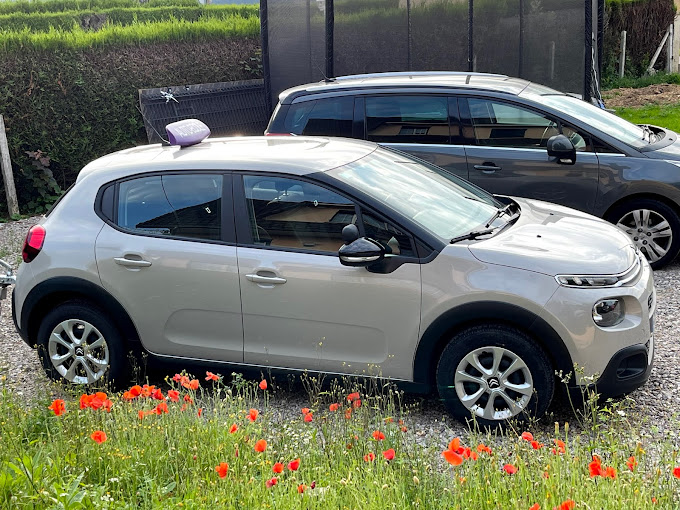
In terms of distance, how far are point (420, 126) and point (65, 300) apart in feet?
13.3

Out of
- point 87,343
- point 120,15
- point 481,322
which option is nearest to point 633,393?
point 481,322

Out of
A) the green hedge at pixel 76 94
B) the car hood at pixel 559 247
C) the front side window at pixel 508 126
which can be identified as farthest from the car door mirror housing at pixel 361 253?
the green hedge at pixel 76 94

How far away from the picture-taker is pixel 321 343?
16.8ft

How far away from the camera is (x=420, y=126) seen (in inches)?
342

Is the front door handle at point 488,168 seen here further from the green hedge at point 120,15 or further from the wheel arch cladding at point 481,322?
the green hedge at point 120,15

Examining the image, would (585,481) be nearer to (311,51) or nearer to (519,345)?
(519,345)

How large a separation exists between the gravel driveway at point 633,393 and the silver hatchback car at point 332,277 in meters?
0.26

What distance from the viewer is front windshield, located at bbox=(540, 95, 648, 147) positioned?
8.39m

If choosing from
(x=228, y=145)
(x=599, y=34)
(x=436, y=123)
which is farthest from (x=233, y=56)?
(x=228, y=145)

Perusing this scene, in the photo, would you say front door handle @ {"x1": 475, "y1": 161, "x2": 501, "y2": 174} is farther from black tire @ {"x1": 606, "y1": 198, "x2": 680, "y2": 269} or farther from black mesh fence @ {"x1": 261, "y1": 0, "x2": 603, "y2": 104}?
black mesh fence @ {"x1": 261, "y1": 0, "x2": 603, "y2": 104}

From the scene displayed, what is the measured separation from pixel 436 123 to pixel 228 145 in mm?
3053

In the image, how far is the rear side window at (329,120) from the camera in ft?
28.6

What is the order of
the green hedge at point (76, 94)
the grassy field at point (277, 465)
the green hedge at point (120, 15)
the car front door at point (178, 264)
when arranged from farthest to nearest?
the green hedge at point (120, 15) → the green hedge at point (76, 94) → the car front door at point (178, 264) → the grassy field at point (277, 465)

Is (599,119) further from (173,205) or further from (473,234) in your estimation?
(173,205)
